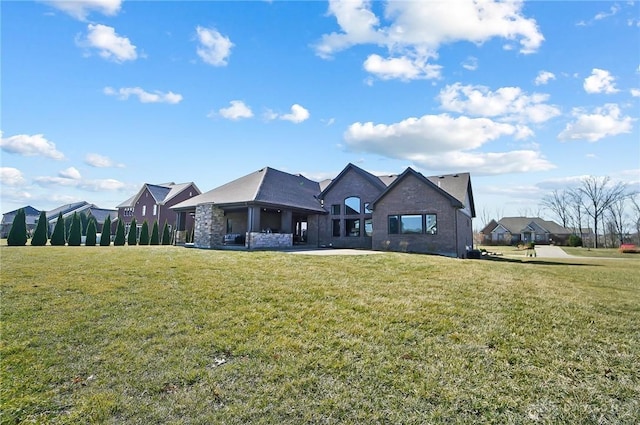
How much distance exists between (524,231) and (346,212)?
49.3m

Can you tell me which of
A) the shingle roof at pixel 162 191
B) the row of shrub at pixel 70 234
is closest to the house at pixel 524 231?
the shingle roof at pixel 162 191

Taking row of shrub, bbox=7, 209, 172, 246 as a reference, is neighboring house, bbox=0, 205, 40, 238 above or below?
above

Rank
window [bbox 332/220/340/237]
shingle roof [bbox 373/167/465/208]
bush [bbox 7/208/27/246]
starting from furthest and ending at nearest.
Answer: window [bbox 332/220/340/237]
bush [bbox 7/208/27/246]
shingle roof [bbox 373/167/465/208]

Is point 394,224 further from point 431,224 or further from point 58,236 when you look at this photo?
point 58,236

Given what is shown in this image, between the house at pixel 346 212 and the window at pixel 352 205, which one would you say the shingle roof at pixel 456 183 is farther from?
the window at pixel 352 205

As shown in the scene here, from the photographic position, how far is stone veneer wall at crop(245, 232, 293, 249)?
60.6 ft

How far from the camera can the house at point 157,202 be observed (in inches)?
1528

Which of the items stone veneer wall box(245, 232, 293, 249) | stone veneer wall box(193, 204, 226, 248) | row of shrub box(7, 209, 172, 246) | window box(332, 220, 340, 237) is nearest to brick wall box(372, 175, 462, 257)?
window box(332, 220, 340, 237)

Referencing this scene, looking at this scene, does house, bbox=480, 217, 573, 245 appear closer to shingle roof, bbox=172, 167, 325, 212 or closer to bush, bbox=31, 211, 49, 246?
shingle roof, bbox=172, 167, 325, 212

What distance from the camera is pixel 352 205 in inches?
934

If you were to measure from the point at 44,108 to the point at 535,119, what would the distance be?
654 inches

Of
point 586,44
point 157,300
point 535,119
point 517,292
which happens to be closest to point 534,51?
point 586,44

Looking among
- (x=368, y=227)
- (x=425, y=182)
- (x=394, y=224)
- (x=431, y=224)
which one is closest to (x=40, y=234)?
(x=368, y=227)

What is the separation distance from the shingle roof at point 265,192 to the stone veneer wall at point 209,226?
560 millimetres
